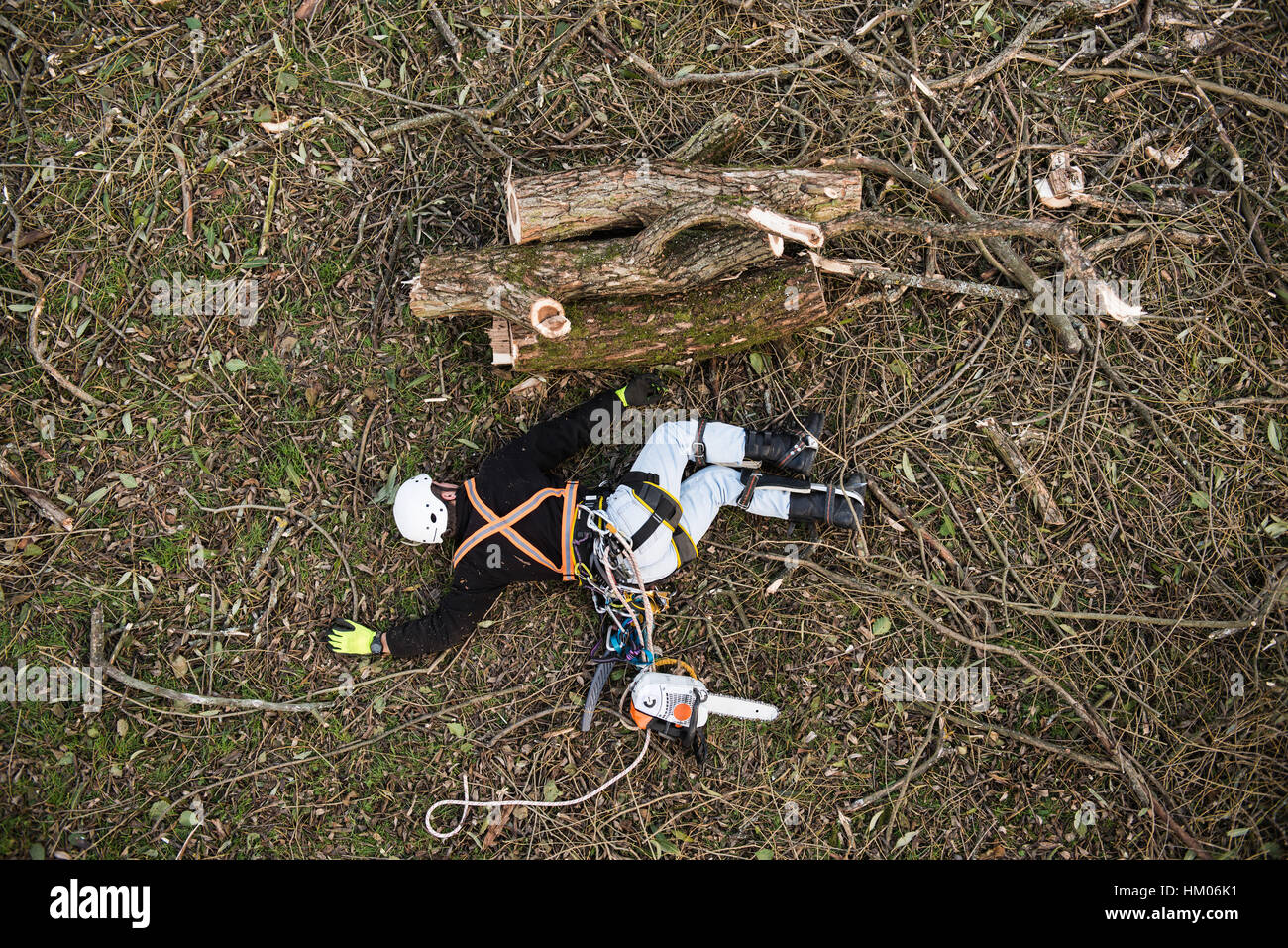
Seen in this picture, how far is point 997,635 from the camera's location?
4.40m

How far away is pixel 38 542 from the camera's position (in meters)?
4.47

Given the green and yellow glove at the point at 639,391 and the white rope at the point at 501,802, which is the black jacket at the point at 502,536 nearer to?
the green and yellow glove at the point at 639,391

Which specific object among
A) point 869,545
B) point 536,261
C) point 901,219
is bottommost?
point 869,545

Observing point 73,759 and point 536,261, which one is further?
point 73,759

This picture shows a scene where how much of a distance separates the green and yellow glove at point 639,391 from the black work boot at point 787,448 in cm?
60

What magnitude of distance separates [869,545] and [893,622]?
0.46 meters

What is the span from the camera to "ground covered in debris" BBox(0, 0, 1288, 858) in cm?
438

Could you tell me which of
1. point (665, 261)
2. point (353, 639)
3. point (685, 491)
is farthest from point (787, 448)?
point (353, 639)

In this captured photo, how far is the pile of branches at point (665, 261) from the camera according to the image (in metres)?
3.98

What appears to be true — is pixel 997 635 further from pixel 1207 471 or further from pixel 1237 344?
pixel 1237 344

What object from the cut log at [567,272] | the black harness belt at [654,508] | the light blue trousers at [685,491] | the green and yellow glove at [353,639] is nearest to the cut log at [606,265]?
the cut log at [567,272]

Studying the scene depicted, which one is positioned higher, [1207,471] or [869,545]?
[1207,471]

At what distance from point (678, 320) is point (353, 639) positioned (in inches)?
103
